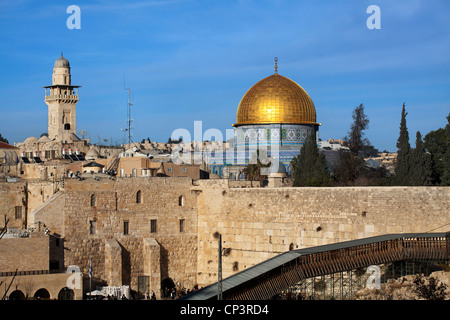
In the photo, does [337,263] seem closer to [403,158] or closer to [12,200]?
[403,158]

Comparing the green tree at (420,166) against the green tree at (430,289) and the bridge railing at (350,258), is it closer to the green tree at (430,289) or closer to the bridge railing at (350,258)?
the bridge railing at (350,258)

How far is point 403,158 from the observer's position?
27.6 metres

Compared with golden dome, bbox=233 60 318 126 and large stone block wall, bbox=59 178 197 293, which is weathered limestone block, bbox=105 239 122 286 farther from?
golden dome, bbox=233 60 318 126

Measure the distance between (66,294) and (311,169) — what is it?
11548mm

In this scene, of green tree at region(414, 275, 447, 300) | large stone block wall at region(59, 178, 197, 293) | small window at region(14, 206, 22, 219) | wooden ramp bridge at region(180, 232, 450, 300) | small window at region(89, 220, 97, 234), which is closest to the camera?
green tree at region(414, 275, 447, 300)

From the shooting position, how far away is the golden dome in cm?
3769

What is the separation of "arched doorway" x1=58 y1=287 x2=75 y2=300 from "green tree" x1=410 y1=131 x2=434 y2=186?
40.6 ft

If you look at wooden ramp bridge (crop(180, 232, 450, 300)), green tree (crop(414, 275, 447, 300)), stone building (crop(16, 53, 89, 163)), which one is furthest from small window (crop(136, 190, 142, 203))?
stone building (crop(16, 53, 89, 163))

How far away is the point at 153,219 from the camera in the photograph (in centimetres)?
2753

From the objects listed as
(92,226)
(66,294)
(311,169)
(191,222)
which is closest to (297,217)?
(191,222)

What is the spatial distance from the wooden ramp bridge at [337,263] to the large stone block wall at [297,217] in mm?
2222
